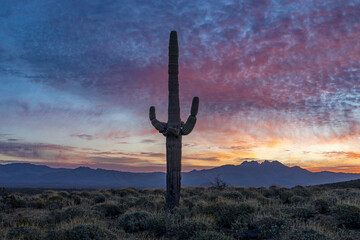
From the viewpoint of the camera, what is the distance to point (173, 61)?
1580cm

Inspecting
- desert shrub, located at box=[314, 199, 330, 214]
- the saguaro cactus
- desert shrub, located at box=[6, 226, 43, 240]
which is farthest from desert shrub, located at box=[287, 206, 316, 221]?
desert shrub, located at box=[6, 226, 43, 240]

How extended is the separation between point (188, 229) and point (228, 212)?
7.75 feet

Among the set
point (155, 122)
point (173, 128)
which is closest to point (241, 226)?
point (173, 128)

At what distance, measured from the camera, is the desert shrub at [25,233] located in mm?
9037

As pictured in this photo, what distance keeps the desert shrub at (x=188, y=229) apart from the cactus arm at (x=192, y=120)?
600 centimetres

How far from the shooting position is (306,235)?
7.71 metres

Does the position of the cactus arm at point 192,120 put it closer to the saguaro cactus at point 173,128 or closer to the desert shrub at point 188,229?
the saguaro cactus at point 173,128

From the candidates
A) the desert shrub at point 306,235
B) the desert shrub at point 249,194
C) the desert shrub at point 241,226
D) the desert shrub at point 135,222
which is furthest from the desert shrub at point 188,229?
the desert shrub at point 249,194

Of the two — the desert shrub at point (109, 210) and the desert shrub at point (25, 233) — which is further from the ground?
the desert shrub at point (25, 233)

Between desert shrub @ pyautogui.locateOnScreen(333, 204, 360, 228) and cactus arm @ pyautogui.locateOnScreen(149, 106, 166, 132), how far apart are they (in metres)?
8.55

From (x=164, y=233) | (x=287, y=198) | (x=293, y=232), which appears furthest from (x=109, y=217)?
(x=287, y=198)

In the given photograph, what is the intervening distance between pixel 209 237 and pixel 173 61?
10012mm

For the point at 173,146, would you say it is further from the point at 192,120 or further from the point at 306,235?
the point at 306,235

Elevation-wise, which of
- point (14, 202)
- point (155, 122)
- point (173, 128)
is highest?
point (155, 122)
